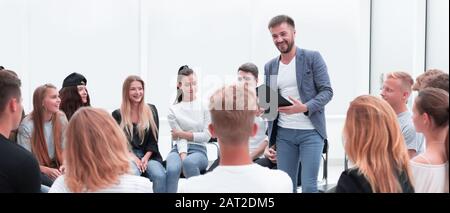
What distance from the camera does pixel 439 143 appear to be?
1.08m

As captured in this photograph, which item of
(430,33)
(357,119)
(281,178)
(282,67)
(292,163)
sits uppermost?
(430,33)

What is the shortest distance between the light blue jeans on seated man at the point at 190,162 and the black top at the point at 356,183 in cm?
142

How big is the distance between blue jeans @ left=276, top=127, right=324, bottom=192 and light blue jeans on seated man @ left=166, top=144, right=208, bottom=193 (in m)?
0.53

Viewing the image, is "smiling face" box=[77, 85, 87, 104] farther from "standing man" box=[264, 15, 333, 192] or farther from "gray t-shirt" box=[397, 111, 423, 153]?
"gray t-shirt" box=[397, 111, 423, 153]

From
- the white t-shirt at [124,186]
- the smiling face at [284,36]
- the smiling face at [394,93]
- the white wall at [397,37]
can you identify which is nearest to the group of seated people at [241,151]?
the white t-shirt at [124,186]

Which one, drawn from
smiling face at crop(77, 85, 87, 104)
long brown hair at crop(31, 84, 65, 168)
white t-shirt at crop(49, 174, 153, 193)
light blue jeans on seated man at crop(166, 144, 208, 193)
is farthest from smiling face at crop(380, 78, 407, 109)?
smiling face at crop(77, 85, 87, 104)

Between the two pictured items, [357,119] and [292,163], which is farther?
[292,163]

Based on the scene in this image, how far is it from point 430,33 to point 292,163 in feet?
4.42

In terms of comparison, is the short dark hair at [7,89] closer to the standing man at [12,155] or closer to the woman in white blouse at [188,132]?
the standing man at [12,155]

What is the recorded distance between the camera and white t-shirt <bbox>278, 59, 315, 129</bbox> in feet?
6.73

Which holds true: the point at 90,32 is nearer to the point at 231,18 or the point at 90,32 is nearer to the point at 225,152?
the point at 231,18

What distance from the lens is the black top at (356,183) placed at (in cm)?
105
